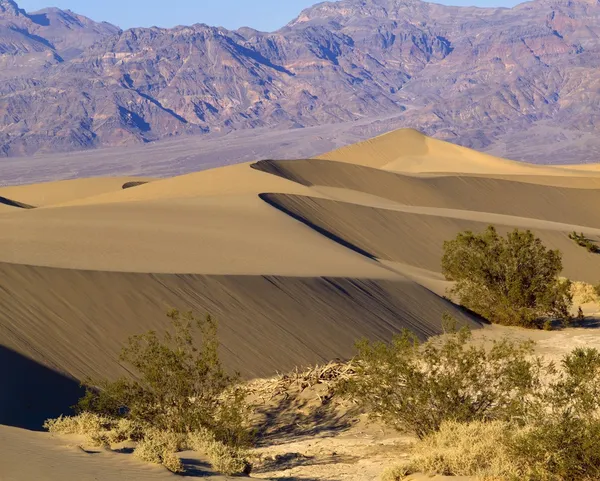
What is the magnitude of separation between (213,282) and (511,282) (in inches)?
311

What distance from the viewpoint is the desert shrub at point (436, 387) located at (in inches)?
475

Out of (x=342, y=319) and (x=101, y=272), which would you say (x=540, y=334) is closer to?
(x=342, y=319)

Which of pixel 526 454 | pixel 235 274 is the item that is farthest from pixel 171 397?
pixel 235 274

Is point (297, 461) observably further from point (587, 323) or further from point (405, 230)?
point (405, 230)

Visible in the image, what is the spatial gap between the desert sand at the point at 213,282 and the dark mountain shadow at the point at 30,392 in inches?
1.0

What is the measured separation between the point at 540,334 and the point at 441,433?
11110 millimetres

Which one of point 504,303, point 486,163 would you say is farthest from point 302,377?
point 486,163

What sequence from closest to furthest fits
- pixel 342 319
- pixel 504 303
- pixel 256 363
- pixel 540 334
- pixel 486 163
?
1. pixel 256 363
2. pixel 342 319
3. pixel 540 334
4. pixel 504 303
5. pixel 486 163

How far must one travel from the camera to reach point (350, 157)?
89.8 m

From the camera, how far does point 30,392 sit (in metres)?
14.1

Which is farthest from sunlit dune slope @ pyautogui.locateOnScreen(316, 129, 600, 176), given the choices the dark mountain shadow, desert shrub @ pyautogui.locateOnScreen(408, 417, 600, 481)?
desert shrub @ pyautogui.locateOnScreen(408, 417, 600, 481)

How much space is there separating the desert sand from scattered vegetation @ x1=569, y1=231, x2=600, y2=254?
22cm

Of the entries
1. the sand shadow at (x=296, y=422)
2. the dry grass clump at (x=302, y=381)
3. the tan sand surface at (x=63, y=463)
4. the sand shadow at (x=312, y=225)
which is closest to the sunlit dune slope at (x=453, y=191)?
the sand shadow at (x=312, y=225)

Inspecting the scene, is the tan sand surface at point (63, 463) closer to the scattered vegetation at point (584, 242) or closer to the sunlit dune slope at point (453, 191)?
the scattered vegetation at point (584, 242)
